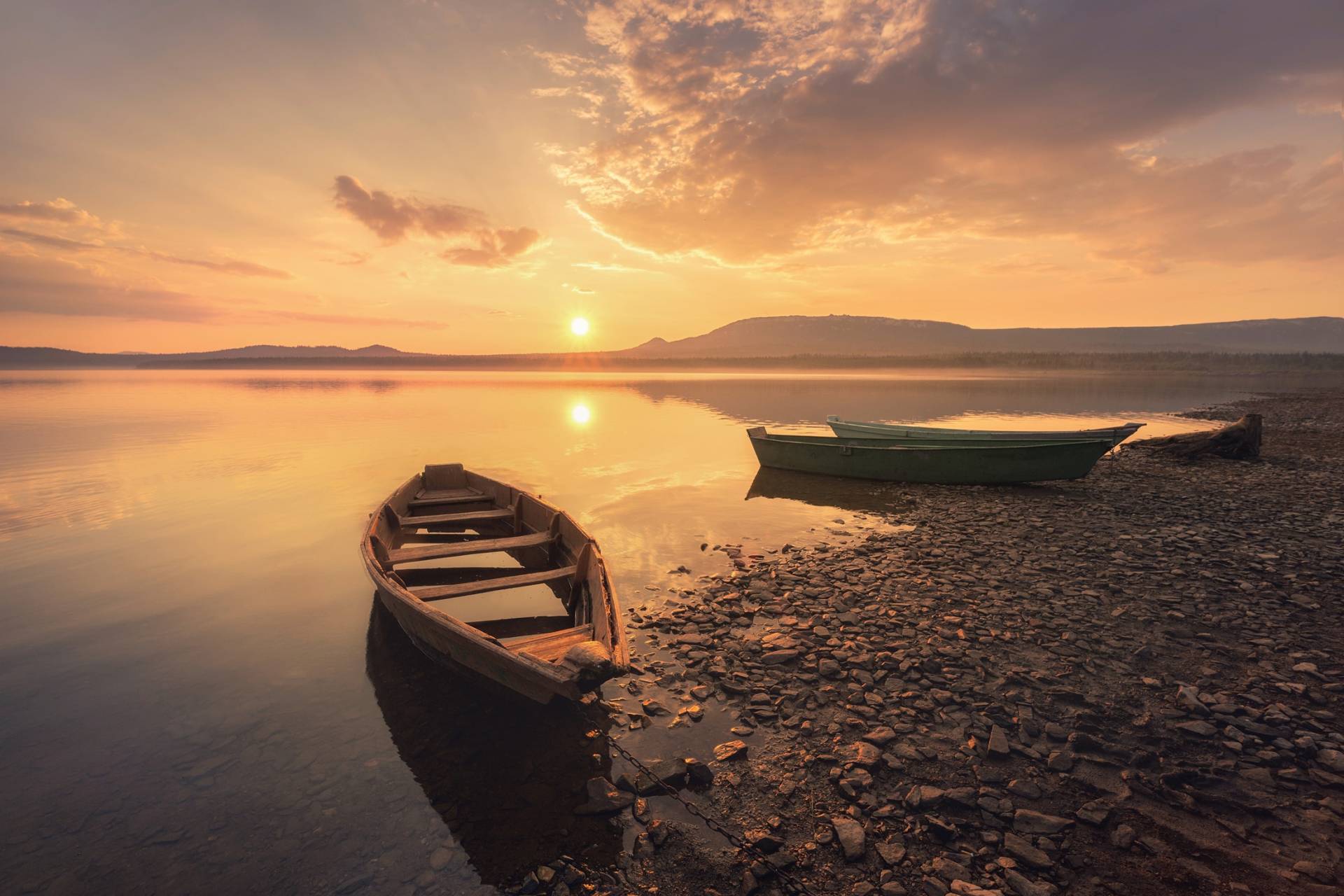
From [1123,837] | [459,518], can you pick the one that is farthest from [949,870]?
[459,518]

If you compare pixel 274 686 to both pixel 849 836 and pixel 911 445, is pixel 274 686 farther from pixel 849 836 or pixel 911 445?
pixel 911 445

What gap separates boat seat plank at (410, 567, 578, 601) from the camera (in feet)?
27.6

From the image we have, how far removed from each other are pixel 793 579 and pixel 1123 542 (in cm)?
778

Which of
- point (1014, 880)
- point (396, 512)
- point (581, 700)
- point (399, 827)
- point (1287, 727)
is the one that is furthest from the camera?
point (396, 512)

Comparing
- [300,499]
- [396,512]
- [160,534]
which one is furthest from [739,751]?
[300,499]

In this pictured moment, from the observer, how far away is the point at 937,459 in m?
19.3

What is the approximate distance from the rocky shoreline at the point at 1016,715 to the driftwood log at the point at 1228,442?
12159mm

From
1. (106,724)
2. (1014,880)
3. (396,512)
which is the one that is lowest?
(106,724)

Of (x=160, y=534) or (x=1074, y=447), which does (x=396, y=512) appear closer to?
(x=160, y=534)

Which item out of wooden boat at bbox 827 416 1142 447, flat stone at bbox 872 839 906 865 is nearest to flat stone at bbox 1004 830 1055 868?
flat stone at bbox 872 839 906 865

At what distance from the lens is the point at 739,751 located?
5992mm

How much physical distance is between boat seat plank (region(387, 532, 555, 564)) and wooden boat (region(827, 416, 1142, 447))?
16437 millimetres

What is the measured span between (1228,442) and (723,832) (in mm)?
27890

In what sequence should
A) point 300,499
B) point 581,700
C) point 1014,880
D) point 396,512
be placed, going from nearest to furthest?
1. point 1014,880
2. point 581,700
3. point 396,512
4. point 300,499
